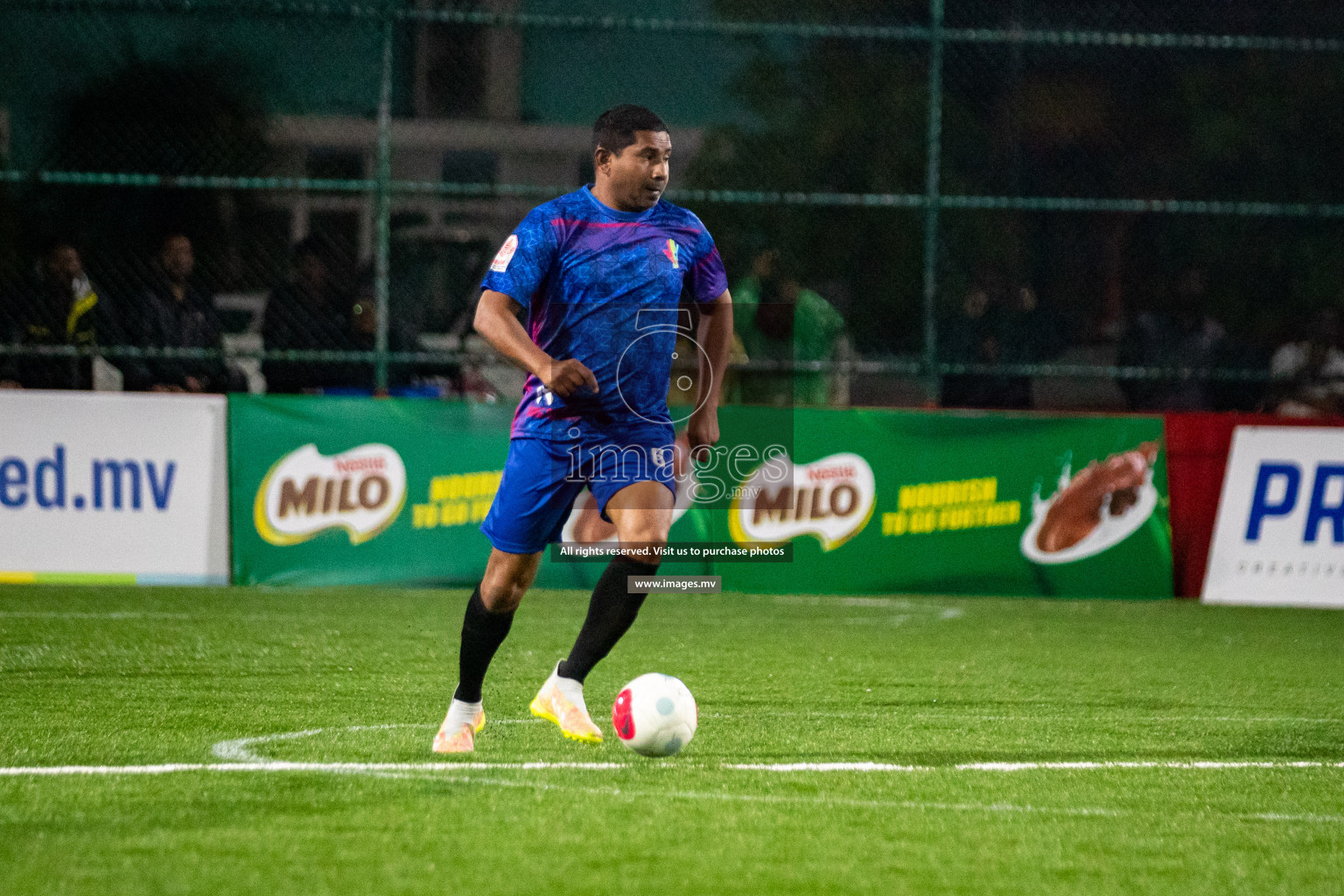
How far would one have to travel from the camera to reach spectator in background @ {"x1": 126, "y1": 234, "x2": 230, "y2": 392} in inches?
492

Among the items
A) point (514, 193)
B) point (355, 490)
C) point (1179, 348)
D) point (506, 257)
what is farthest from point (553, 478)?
point (1179, 348)

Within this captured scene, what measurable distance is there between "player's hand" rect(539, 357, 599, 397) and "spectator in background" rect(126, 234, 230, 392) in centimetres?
730

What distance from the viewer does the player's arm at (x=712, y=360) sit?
614 cm

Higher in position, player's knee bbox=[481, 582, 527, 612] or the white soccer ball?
player's knee bbox=[481, 582, 527, 612]

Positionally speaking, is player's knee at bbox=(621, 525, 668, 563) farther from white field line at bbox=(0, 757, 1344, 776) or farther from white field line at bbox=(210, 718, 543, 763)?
white field line at bbox=(210, 718, 543, 763)

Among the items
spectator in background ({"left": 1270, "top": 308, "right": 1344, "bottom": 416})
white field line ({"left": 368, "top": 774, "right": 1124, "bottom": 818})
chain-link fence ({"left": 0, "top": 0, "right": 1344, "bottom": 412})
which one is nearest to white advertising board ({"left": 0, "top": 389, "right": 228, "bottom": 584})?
chain-link fence ({"left": 0, "top": 0, "right": 1344, "bottom": 412})

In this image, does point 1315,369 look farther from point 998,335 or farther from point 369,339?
point 369,339

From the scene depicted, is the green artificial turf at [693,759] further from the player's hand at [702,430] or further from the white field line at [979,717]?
the player's hand at [702,430]

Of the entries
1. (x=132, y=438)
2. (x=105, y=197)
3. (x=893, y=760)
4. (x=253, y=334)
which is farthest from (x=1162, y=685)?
(x=105, y=197)

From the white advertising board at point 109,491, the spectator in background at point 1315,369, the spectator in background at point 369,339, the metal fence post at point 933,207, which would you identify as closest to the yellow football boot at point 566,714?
the white advertising board at point 109,491

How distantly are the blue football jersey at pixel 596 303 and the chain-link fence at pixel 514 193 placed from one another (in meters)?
6.51

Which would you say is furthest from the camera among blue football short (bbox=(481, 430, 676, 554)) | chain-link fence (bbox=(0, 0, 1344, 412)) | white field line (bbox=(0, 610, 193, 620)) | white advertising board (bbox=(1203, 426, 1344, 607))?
chain-link fence (bbox=(0, 0, 1344, 412))

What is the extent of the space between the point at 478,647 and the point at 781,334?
748cm

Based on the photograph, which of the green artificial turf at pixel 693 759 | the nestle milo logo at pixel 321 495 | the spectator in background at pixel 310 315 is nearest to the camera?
the green artificial turf at pixel 693 759
